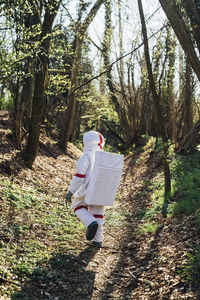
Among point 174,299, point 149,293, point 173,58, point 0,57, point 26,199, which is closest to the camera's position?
point 174,299

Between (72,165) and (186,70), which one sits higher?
(186,70)

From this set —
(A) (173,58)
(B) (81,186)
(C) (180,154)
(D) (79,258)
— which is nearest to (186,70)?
(C) (180,154)

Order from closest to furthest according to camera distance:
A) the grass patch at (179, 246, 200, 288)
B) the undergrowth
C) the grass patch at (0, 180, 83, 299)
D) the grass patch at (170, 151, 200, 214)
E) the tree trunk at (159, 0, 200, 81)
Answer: the grass patch at (179, 246, 200, 288) → the grass patch at (0, 180, 83, 299) → the undergrowth → the tree trunk at (159, 0, 200, 81) → the grass patch at (170, 151, 200, 214)

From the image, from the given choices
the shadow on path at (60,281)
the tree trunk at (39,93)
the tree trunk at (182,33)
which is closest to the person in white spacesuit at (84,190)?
→ the shadow on path at (60,281)

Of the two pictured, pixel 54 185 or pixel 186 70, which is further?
pixel 186 70

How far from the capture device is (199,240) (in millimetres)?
4406

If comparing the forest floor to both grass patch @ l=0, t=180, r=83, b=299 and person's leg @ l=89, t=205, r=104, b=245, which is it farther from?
person's leg @ l=89, t=205, r=104, b=245

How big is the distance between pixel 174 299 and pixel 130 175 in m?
9.34

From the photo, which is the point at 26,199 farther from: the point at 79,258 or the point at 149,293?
the point at 149,293

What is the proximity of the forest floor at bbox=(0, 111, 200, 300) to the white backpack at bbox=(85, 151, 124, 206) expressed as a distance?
855mm

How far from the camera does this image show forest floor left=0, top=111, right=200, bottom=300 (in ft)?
11.8

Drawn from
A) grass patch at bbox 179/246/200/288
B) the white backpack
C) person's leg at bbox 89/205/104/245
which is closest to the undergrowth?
grass patch at bbox 179/246/200/288

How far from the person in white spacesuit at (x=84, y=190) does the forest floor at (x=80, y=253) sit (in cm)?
42

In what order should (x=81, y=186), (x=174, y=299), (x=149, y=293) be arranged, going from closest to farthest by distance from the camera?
(x=174, y=299)
(x=149, y=293)
(x=81, y=186)
